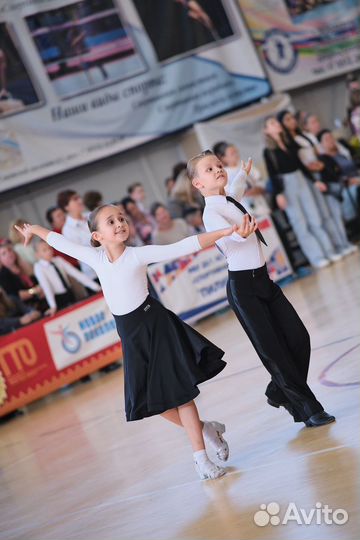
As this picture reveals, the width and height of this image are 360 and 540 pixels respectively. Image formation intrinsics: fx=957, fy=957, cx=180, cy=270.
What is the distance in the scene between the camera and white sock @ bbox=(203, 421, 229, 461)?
510 centimetres

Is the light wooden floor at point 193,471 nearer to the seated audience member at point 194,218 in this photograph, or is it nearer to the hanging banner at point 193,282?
the hanging banner at point 193,282

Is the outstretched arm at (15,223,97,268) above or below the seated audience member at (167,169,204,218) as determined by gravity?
above

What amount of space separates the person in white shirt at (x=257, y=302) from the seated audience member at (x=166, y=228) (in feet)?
24.6

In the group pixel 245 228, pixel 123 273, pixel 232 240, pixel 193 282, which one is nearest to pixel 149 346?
pixel 123 273

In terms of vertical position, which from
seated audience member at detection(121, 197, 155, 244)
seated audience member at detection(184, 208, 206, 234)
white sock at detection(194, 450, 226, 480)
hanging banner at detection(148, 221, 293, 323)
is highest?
seated audience member at detection(121, 197, 155, 244)

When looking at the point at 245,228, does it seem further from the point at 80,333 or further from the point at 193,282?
the point at 193,282

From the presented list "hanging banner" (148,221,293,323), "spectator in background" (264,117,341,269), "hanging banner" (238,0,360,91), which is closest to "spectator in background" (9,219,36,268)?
"hanging banner" (148,221,293,323)

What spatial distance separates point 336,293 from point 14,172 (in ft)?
19.0

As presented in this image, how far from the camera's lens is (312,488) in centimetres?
400

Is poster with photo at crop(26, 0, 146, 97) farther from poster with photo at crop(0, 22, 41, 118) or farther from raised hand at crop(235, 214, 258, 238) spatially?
raised hand at crop(235, 214, 258, 238)

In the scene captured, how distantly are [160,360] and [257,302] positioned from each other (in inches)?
24.1

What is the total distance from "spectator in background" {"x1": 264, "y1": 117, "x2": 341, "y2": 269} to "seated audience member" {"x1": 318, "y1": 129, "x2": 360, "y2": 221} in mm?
759

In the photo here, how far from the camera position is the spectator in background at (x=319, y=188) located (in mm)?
12992

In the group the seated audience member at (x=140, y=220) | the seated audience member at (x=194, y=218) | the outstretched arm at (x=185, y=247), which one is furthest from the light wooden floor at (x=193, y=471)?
the seated audience member at (x=194, y=218)
